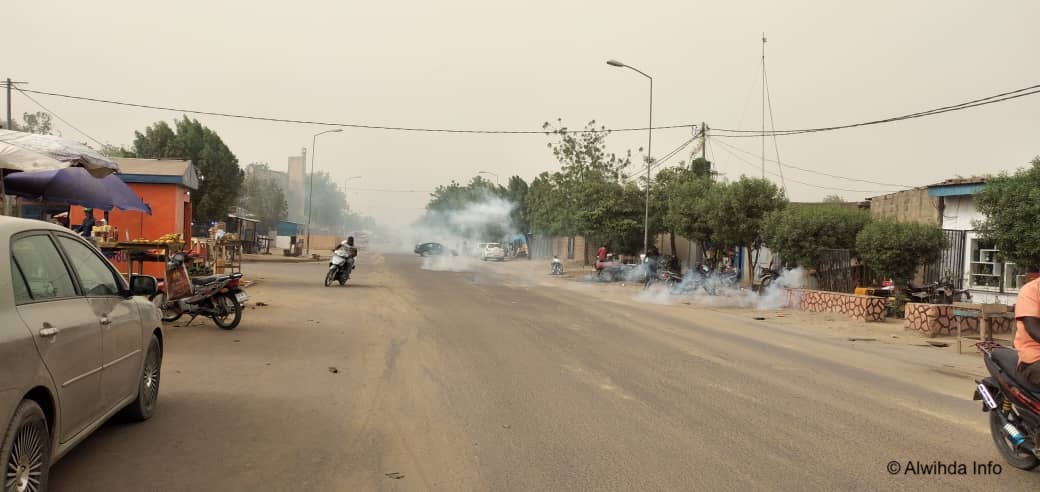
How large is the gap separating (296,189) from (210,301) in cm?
11077

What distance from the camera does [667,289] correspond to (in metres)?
25.3

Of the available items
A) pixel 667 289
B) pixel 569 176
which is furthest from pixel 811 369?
pixel 569 176

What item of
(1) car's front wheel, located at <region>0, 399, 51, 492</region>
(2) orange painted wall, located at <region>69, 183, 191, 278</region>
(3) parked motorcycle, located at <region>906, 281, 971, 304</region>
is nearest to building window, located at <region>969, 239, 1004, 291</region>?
(3) parked motorcycle, located at <region>906, 281, 971, 304</region>

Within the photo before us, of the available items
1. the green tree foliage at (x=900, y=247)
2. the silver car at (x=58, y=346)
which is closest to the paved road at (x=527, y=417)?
the silver car at (x=58, y=346)

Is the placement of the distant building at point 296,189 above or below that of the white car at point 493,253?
above

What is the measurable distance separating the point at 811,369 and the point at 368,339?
6511mm

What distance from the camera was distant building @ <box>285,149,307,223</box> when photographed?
115 metres

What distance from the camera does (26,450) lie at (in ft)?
12.8

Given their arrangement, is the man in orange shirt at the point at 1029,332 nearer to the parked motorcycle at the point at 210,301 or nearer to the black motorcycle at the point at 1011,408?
the black motorcycle at the point at 1011,408

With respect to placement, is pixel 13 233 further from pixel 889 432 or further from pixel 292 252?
pixel 292 252

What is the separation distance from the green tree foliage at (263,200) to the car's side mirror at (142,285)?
74.2 metres

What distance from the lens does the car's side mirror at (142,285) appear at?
5.83 m

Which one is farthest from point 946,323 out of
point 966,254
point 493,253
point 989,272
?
point 493,253

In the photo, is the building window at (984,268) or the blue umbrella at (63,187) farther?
the building window at (984,268)
